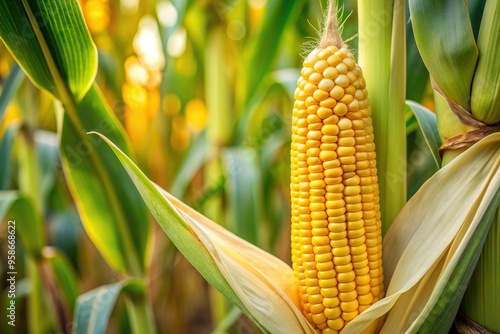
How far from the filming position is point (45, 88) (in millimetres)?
919

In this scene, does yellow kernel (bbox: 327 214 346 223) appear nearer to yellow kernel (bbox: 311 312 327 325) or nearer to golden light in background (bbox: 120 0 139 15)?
yellow kernel (bbox: 311 312 327 325)

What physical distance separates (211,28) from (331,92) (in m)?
1.15

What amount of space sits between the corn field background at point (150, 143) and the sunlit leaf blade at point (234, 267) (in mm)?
213

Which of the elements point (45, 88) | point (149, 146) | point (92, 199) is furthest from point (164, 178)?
point (45, 88)

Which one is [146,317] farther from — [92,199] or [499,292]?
[499,292]

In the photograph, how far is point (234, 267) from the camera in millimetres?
725

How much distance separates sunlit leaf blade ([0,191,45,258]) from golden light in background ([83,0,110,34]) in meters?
1.30

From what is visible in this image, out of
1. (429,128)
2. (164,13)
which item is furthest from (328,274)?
(164,13)

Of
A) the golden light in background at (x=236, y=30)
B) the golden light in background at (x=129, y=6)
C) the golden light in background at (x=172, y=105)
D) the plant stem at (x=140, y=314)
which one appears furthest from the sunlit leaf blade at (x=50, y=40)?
the golden light in background at (x=129, y=6)

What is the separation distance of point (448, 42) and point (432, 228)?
0.90ft

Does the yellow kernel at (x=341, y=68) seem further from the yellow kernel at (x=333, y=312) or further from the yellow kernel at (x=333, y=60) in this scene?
the yellow kernel at (x=333, y=312)

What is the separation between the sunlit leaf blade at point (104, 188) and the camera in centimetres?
100

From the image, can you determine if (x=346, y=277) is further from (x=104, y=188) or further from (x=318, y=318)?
(x=104, y=188)

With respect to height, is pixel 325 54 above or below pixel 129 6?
below
